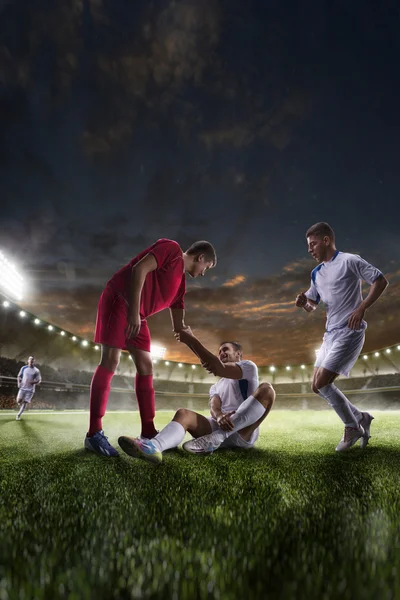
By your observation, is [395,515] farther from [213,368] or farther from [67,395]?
[67,395]

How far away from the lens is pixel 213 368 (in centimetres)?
328

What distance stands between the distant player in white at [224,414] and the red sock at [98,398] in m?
0.69

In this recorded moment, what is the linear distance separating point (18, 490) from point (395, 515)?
1.89 m

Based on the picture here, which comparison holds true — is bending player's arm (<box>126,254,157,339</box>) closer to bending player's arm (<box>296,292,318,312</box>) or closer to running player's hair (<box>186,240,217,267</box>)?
running player's hair (<box>186,240,217,267</box>)

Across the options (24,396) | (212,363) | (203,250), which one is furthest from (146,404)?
(24,396)

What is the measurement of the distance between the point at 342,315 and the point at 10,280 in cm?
2565

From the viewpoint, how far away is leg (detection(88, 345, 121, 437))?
140 inches

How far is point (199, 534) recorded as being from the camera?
1.24 m

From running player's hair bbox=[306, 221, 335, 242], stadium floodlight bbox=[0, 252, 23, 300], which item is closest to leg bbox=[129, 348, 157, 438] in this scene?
running player's hair bbox=[306, 221, 335, 242]

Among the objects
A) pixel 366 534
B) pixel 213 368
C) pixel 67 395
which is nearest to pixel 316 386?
pixel 213 368

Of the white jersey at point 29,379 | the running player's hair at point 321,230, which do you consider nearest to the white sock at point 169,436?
the running player's hair at point 321,230

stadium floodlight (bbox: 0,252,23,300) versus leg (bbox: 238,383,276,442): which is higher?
stadium floodlight (bbox: 0,252,23,300)

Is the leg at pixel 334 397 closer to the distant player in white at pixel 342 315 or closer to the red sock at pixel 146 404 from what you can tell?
the distant player in white at pixel 342 315

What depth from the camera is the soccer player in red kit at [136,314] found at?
340cm
